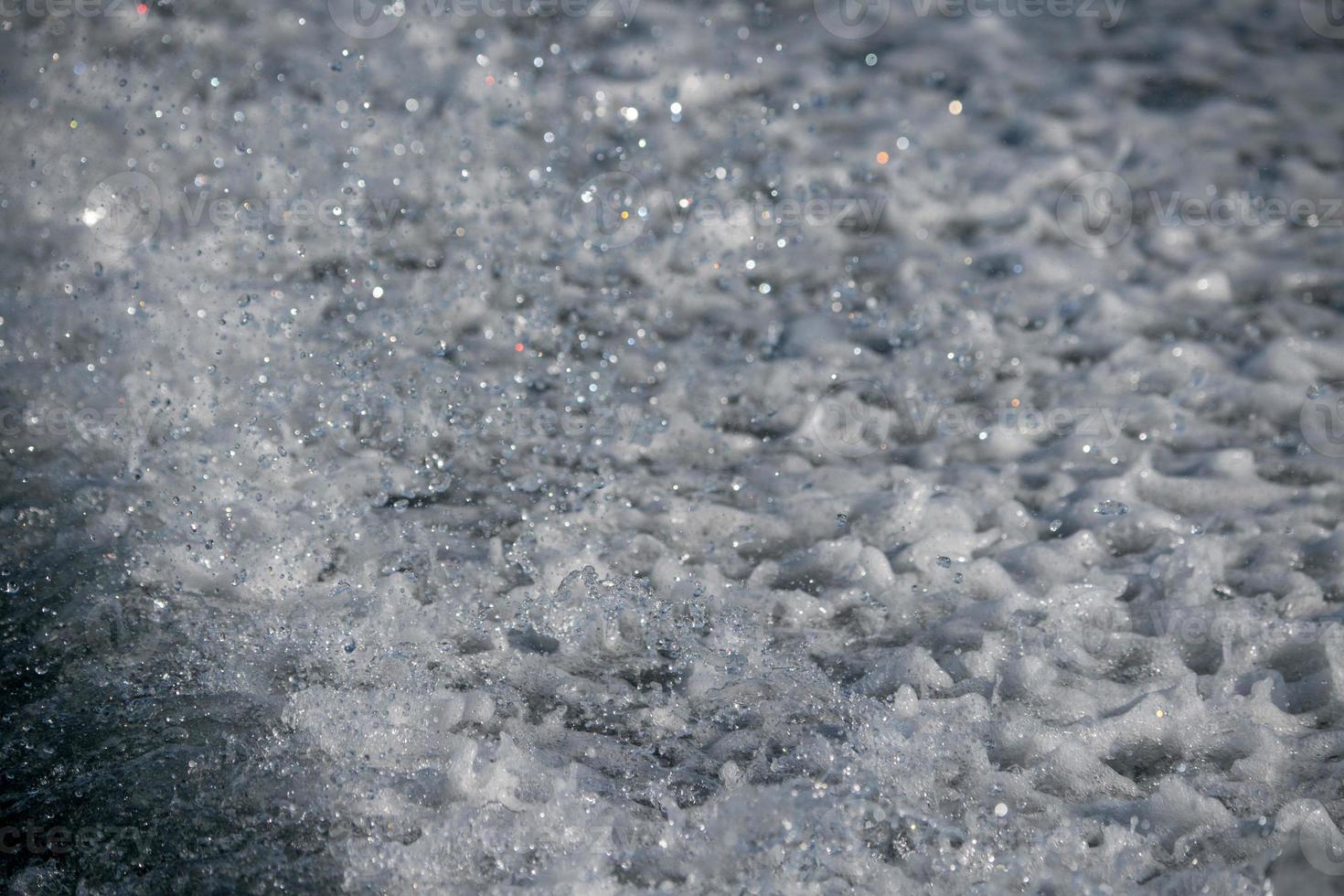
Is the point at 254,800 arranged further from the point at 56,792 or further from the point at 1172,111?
the point at 1172,111

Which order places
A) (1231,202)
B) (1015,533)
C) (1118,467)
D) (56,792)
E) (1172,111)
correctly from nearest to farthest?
(56,792), (1015,533), (1118,467), (1231,202), (1172,111)

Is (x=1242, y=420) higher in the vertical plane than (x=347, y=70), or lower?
lower

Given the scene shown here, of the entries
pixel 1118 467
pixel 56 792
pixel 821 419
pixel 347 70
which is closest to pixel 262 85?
pixel 347 70

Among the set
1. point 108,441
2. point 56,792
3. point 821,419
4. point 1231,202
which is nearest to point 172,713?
point 56,792

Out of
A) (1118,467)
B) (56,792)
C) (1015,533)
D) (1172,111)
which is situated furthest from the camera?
(1172,111)

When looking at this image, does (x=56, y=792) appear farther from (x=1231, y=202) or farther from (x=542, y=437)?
(x=1231, y=202)

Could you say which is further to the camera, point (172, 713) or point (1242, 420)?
point (1242, 420)

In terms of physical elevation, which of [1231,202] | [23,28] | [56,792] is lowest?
A: [56,792]
